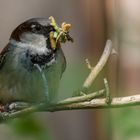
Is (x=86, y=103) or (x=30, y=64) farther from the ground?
(x=86, y=103)

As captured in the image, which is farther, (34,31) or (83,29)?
(83,29)

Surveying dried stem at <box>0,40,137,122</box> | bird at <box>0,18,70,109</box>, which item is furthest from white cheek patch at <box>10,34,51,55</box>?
dried stem at <box>0,40,137,122</box>

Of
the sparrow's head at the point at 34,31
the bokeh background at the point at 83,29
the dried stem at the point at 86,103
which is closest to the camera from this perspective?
the dried stem at the point at 86,103

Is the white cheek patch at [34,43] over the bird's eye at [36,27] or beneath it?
beneath

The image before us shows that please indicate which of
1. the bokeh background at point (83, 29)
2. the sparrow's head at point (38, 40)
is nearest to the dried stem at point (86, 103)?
the sparrow's head at point (38, 40)

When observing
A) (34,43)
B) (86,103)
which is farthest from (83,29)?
(86,103)

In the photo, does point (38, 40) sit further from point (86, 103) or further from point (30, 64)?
point (86, 103)

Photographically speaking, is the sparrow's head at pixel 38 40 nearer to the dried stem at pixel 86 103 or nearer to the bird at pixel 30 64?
the bird at pixel 30 64

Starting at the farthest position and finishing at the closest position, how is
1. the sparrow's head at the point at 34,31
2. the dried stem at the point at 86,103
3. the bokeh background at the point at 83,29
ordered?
the bokeh background at the point at 83,29 → the sparrow's head at the point at 34,31 → the dried stem at the point at 86,103

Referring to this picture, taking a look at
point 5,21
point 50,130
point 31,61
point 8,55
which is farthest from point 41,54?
point 50,130

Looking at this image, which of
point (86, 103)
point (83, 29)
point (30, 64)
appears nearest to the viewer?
point (86, 103)
